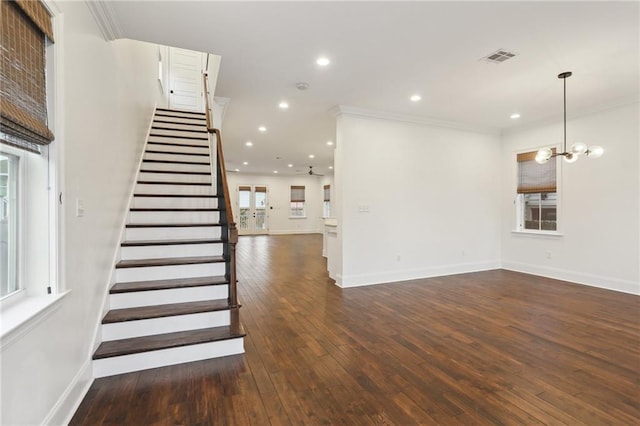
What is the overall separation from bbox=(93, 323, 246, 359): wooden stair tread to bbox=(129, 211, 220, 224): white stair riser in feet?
5.21

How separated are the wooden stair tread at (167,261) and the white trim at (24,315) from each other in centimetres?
118

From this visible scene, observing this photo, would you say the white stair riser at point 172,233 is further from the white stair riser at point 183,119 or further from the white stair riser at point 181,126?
the white stair riser at point 183,119

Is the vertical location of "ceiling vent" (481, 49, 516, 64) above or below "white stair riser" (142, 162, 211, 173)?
above

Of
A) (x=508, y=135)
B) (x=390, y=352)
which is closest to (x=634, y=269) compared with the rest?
(x=508, y=135)

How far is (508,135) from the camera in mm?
5984

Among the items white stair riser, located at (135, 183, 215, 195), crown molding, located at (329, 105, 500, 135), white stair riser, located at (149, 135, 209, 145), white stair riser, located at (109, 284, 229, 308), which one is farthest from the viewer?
white stair riser, located at (149, 135, 209, 145)

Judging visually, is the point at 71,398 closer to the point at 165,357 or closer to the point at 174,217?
the point at 165,357

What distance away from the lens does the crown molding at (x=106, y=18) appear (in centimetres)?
220

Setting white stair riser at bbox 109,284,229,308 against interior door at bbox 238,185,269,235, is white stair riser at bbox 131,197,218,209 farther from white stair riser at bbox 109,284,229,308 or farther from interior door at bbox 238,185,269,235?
interior door at bbox 238,185,269,235

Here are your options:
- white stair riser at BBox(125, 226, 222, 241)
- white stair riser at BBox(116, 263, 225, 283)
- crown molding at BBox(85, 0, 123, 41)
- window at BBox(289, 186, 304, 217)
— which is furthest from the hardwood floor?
window at BBox(289, 186, 304, 217)

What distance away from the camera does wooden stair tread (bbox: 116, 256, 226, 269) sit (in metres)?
2.87

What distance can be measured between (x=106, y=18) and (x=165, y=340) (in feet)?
8.52

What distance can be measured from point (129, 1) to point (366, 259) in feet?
13.7

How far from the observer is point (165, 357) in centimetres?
238
